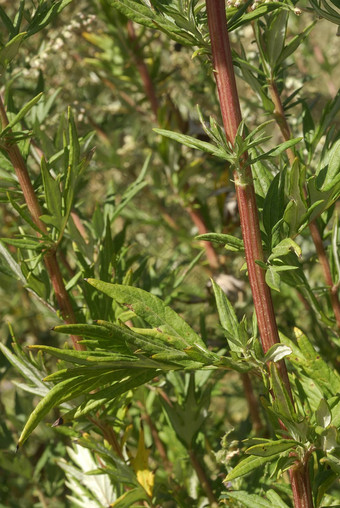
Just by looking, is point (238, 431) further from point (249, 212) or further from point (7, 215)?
point (7, 215)

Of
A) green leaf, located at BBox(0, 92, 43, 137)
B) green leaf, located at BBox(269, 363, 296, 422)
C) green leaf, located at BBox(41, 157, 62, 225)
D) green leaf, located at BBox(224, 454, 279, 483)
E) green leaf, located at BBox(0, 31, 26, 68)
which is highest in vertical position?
green leaf, located at BBox(0, 31, 26, 68)

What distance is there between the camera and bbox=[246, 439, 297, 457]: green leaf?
19.3 inches

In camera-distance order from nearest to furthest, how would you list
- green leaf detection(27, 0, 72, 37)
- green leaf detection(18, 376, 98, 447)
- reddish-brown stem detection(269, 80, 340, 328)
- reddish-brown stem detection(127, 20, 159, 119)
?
1. green leaf detection(18, 376, 98, 447)
2. green leaf detection(27, 0, 72, 37)
3. reddish-brown stem detection(269, 80, 340, 328)
4. reddish-brown stem detection(127, 20, 159, 119)

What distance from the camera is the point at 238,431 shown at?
37.8 inches

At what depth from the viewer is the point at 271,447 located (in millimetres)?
501

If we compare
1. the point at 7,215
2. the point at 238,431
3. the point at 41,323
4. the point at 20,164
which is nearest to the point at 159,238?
the point at 41,323

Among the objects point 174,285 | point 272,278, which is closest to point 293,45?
point 272,278

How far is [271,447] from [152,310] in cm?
14

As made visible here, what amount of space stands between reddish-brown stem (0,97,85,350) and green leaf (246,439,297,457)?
0.22 m

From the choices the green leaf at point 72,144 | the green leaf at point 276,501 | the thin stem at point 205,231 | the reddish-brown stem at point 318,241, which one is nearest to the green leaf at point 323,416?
the green leaf at point 276,501

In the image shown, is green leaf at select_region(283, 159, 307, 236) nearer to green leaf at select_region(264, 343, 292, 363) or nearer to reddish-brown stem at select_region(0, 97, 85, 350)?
green leaf at select_region(264, 343, 292, 363)

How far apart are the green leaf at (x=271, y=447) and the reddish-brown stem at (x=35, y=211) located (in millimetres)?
225

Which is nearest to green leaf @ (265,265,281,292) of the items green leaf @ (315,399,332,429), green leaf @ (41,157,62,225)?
green leaf @ (315,399,332,429)

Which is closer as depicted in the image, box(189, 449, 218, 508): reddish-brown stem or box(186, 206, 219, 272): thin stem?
box(189, 449, 218, 508): reddish-brown stem
